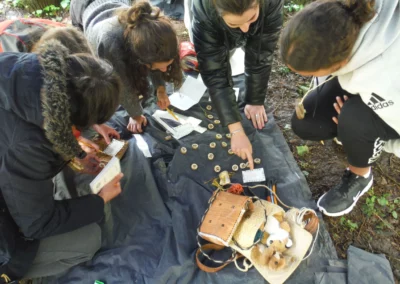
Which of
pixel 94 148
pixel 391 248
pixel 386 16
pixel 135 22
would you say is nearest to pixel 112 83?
pixel 135 22

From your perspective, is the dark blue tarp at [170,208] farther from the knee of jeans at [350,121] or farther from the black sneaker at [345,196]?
the knee of jeans at [350,121]

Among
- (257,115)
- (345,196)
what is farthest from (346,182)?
(257,115)

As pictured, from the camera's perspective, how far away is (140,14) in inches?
76.4

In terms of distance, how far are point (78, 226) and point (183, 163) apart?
0.81m

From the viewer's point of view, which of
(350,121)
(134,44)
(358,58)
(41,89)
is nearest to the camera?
(41,89)

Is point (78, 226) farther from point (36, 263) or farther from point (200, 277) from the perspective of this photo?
point (200, 277)

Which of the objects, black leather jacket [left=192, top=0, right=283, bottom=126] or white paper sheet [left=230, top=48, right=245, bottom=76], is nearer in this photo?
black leather jacket [left=192, top=0, right=283, bottom=126]

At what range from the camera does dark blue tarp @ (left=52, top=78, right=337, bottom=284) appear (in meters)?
1.88

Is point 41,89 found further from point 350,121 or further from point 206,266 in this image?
point 350,121

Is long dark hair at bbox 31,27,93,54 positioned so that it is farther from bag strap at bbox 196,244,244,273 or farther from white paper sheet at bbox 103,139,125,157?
bag strap at bbox 196,244,244,273

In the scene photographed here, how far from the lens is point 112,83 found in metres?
1.40

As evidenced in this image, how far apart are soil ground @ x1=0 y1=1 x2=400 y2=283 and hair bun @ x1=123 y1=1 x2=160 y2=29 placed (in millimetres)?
1222

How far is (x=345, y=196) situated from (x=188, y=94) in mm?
1423

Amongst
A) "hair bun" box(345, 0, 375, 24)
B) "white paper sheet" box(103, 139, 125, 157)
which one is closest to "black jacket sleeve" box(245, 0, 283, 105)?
"hair bun" box(345, 0, 375, 24)
